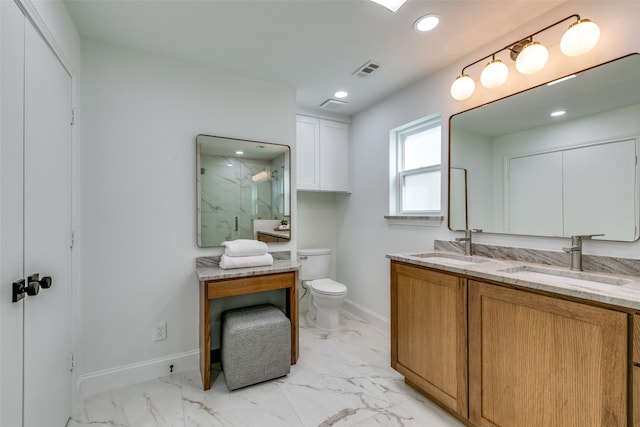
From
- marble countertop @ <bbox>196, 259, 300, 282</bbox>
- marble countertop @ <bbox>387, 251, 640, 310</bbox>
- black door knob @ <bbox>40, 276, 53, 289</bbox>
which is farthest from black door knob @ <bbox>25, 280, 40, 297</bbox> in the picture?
marble countertop @ <bbox>387, 251, 640, 310</bbox>

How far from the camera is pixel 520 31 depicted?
1.75 meters

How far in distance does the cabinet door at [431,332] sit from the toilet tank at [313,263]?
4.24 ft

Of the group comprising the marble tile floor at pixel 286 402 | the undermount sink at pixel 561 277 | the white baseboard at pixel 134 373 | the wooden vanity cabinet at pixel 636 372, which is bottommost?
the marble tile floor at pixel 286 402

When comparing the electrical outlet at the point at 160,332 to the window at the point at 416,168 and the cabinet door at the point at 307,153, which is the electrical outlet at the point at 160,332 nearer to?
A: the cabinet door at the point at 307,153

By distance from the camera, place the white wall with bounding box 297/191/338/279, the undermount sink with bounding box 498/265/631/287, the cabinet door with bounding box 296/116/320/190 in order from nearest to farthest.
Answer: the undermount sink with bounding box 498/265/631/287, the cabinet door with bounding box 296/116/320/190, the white wall with bounding box 297/191/338/279

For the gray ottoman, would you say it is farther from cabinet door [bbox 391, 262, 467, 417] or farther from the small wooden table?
cabinet door [bbox 391, 262, 467, 417]

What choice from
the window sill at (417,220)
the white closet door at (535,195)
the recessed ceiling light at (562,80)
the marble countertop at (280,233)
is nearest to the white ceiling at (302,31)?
the recessed ceiling light at (562,80)

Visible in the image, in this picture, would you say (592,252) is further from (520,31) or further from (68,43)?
(68,43)

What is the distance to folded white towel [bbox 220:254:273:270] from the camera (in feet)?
6.77

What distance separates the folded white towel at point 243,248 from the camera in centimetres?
214

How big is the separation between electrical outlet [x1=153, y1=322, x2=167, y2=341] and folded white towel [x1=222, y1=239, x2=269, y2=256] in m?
0.71

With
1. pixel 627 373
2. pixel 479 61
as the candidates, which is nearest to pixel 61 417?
pixel 627 373

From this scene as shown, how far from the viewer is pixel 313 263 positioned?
3.14 meters

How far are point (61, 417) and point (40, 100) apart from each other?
65.0 inches
